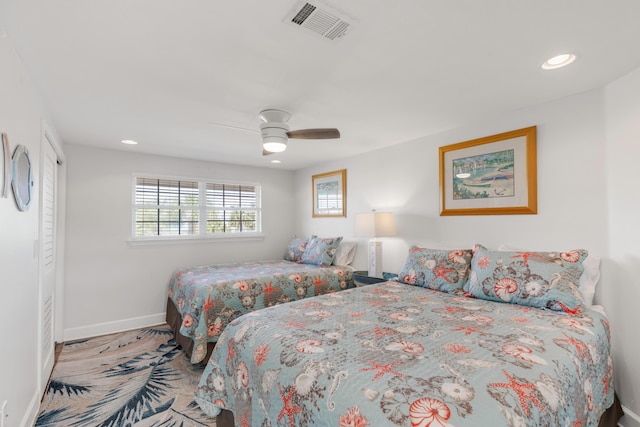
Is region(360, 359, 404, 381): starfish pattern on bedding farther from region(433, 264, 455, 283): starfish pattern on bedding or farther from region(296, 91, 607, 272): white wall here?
region(296, 91, 607, 272): white wall

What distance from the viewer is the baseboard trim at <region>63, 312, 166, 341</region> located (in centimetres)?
351

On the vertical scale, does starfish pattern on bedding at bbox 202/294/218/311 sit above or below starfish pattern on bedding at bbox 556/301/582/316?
below

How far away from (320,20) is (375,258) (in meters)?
2.69

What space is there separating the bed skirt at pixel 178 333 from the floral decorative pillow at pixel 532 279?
243 centimetres

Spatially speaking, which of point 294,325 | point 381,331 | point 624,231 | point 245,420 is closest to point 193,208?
point 294,325

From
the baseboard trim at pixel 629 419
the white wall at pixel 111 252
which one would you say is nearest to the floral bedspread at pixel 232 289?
the white wall at pixel 111 252

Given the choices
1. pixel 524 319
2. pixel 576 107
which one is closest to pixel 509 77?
pixel 576 107

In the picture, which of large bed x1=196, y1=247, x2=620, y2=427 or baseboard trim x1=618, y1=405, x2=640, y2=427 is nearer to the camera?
large bed x1=196, y1=247, x2=620, y2=427

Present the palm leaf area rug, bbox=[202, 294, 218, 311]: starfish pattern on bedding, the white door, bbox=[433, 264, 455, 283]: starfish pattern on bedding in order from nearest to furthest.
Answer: the palm leaf area rug
the white door
bbox=[433, 264, 455, 283]: starfish pattern on bedding
bbox=[202, 294, 218, 311]: starfish pattern on bedding

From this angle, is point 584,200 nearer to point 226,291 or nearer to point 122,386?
point 226,291

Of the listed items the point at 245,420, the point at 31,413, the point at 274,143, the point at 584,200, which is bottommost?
the point at 31,413

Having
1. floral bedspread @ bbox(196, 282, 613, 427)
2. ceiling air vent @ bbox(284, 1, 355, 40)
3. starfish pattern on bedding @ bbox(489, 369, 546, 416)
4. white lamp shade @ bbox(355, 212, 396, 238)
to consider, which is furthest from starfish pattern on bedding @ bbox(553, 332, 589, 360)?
white lamp shade @ bbox(355, 212, 396, 238)

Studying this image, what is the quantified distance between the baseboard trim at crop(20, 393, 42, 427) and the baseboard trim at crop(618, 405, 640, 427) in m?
3.77

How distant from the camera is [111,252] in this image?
149 inches
